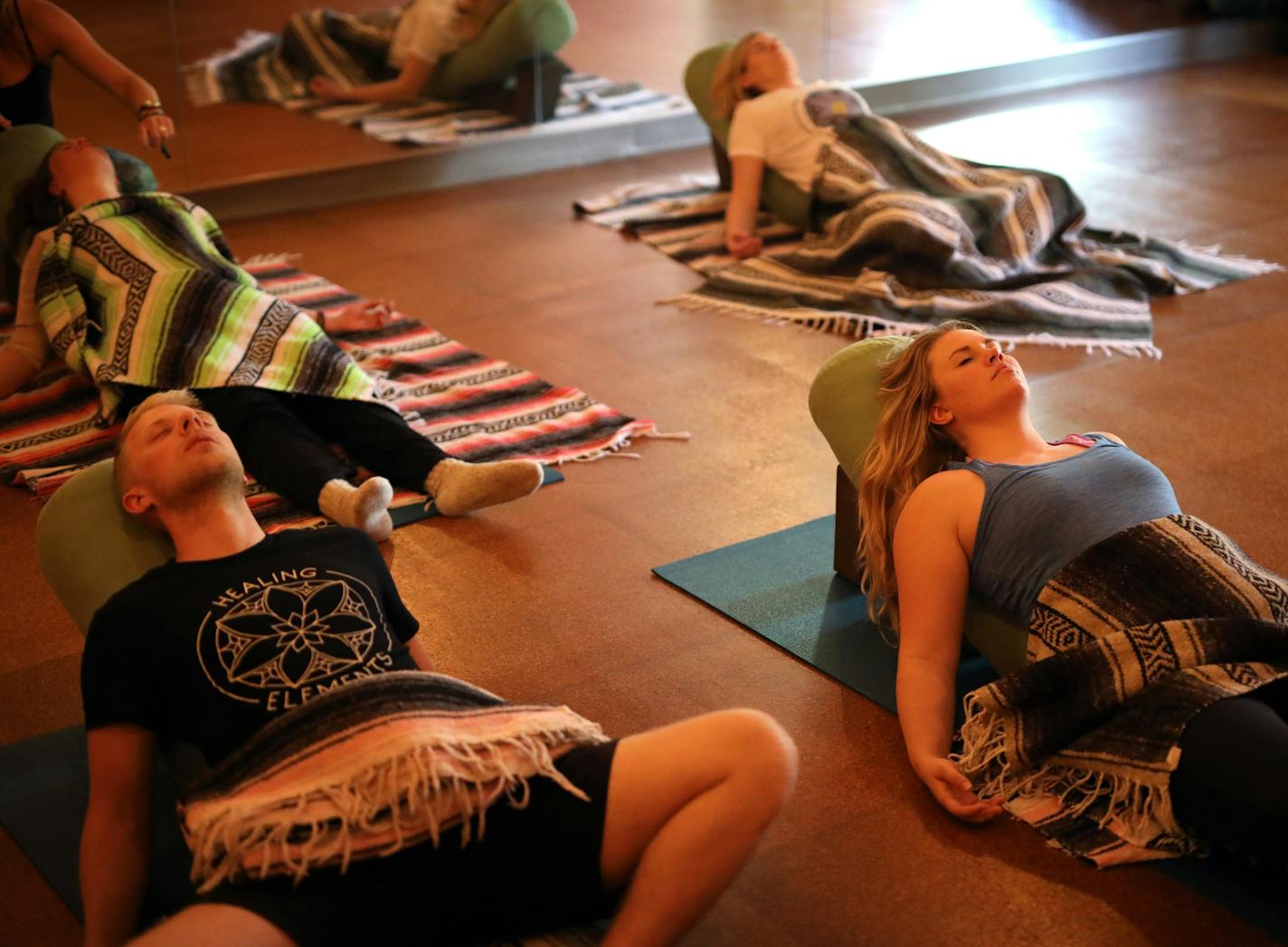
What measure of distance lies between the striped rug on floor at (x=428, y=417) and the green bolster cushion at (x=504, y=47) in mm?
1862

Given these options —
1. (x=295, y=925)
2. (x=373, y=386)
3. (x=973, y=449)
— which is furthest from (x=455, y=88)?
(x=295, y=925)

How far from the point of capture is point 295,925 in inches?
63.7

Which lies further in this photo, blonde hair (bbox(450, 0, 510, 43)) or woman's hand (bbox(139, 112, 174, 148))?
blonde hair (bbox(450, 0, 510, 43))

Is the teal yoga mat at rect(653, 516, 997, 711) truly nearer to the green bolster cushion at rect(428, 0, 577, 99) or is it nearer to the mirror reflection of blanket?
the mirror reflection of blanket

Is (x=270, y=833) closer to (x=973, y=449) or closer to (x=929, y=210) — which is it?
(x=973, y=449)

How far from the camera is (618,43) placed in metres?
6.05

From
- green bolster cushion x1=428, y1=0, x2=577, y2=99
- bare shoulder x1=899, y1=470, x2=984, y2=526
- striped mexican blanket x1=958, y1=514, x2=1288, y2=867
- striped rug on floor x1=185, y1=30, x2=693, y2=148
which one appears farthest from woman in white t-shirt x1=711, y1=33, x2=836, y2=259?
striped mexican blanket x1=958, y1=514, x2=1288, y2=867

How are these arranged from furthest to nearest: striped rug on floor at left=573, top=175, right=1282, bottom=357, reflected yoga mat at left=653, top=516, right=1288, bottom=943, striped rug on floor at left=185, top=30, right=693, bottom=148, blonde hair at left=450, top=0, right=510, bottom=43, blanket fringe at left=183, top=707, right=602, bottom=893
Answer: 1. blonde hair at left=450, top=0, right=510, bottom=43
2. striped rug on floor at left=185, top=30, right=693, bottom=148
3. striped rug on floor at left=573, top=175, right=1282, bottom=357
4. reflected yoga mat at left=653, top=516, right=1288, bottom=943
5. blanket fringe at left=183, top=707, right=602, bottom=893

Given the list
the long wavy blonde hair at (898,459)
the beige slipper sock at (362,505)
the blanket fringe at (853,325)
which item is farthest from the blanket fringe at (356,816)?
the blanket fringe at (853,325)

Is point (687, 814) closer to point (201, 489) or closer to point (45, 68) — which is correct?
point (201, 489)

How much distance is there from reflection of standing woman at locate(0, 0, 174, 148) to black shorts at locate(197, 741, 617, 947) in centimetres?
289

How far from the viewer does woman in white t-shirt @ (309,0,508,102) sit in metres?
5.43

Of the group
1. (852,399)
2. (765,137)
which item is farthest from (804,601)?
(765,137)

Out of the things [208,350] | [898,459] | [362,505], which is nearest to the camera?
[898,459]
